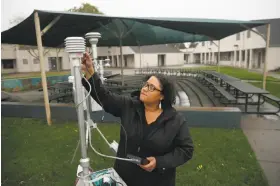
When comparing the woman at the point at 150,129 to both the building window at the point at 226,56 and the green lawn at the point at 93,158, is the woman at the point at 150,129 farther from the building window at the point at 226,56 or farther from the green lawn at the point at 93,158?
the building window at the point at 226,56

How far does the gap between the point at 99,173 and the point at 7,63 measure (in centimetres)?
3960

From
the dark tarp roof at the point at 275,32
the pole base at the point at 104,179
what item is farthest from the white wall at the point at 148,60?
the pole base at the point at 104,179

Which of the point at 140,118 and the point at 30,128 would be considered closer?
the point at 140,118

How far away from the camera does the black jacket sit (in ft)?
4.81

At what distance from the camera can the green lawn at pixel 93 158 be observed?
128 inches

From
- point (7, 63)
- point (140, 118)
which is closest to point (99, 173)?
point (140, 118)

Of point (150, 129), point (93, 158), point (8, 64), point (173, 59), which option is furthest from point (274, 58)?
point (8, 64)

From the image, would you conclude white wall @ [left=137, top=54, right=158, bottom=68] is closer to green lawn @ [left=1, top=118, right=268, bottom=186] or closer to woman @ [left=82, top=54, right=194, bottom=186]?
green lawn @ [left=1, top=118, right=268, bottom=186]

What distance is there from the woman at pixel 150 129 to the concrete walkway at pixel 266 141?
2.39 metres

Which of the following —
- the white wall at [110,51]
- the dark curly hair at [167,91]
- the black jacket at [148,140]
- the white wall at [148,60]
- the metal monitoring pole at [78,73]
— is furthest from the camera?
the white wall at [148,60]

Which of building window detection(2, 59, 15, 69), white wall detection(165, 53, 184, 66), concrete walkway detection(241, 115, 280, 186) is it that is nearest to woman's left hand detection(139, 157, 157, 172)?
concrete walkway detection(241, 115, 280, 186)

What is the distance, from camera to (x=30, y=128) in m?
5.59

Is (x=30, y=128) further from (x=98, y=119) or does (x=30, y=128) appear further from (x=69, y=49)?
(x=69, y=49)

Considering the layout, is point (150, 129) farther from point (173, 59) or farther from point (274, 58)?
point (173, 59)
